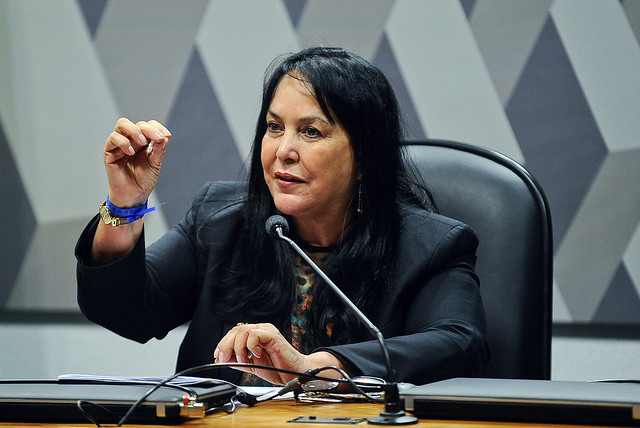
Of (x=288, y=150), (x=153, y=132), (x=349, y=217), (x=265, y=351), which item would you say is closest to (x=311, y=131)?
(x=288, y=150)

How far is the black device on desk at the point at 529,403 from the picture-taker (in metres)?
0.98

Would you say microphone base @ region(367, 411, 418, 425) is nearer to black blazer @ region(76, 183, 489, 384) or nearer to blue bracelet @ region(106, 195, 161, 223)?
black blazer @ region(76, 183, 489, 384)

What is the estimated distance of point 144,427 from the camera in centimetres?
100

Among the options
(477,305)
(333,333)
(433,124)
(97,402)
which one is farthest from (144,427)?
(433,124)

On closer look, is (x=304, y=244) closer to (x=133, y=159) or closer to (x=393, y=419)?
(x=133, y=159)

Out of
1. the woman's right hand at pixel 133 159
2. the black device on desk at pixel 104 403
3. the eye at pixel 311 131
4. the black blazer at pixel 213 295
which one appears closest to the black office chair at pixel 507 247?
the black blazer at pixel 213 295

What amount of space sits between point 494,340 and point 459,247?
19 cm

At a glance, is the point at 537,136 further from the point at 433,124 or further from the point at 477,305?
the point at 477,305

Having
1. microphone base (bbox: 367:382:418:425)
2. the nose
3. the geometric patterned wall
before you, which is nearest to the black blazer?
the nose

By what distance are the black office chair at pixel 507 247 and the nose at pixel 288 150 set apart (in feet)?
1.01

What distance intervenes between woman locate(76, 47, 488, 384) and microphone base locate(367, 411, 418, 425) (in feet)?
1.61

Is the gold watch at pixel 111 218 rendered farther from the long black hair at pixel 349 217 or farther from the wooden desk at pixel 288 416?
the wooden desk at pixel 288 416

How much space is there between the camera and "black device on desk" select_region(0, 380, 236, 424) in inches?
40.2

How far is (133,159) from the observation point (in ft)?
5.45
